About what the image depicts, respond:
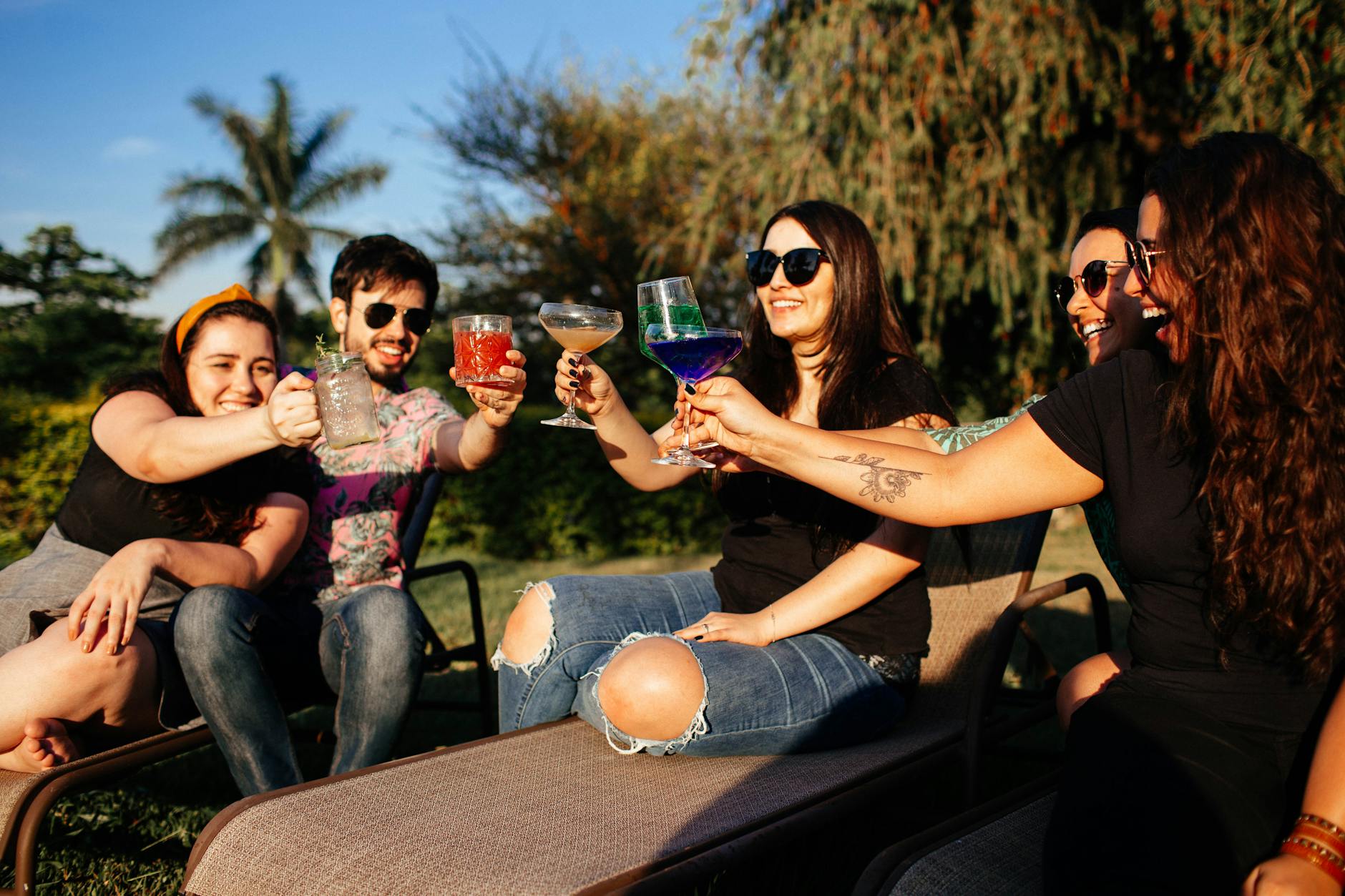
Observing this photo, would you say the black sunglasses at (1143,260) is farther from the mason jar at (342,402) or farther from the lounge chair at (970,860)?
the mason jar at (342,402)

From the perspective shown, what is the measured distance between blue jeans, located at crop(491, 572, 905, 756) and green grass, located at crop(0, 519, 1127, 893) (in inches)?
24.7

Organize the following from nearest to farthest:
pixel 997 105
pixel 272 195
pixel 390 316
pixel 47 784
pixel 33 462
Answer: pixel 47 784, pixel 390 316, pixel 997 105, pixel 33 462, pixel 272 195

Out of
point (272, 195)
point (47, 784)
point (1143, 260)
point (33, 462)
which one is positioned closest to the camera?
point (1143, 260)

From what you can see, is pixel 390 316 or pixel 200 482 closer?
pixel 200 482

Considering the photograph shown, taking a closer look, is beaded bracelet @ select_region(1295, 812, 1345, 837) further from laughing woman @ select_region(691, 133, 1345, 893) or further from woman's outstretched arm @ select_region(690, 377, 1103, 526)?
woman's outstretched arm @ select_region(690, 377, 1103, 526)

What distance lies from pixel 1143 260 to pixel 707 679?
4.75 feet

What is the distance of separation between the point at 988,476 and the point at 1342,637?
0.72 meters

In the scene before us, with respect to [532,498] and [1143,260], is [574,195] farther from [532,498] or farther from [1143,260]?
[1143,260]

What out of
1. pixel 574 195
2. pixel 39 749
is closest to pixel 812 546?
pixel 39 749

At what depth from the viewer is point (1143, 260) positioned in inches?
78.4

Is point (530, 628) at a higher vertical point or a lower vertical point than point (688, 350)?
lower

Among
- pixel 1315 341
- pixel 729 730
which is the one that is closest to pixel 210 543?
pixel 729 730

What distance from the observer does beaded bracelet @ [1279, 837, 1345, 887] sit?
1.57 meters

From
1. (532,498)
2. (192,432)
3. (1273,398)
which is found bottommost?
(532,498)
